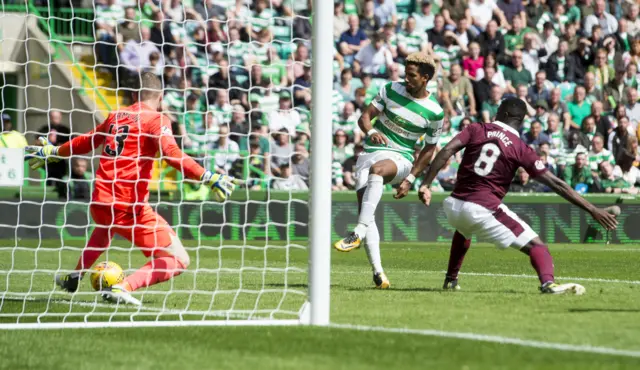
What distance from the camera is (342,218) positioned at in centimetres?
1911

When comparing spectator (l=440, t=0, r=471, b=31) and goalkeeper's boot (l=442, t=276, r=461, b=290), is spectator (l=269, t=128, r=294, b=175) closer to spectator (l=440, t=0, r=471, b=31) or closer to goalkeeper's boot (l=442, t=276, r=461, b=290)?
spectator (l=440, t=0, r=471, b=31)

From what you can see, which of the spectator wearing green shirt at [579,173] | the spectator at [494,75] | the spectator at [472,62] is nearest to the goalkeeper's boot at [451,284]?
the spectator wearing green shirt at [579,173]

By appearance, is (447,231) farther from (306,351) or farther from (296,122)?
(306,351)

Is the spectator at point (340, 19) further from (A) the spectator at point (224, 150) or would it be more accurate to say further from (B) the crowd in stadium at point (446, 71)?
(A) the spectator at point (224, 150)

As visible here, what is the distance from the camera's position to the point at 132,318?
300 inches

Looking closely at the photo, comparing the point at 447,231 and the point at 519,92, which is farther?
the point at 519,92

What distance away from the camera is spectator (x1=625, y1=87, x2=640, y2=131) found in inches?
909

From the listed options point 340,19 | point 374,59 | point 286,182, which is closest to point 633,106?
point 374,59

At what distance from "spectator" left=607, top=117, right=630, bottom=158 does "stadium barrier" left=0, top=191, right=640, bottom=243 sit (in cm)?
184

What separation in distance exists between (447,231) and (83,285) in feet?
33.2

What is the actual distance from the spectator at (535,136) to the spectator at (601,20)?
370 centimetres

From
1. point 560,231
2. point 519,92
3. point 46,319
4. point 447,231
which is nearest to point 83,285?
point 46,319

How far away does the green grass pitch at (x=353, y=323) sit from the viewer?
19.1ft

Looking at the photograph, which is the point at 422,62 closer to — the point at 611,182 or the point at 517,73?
the point at 611,182
